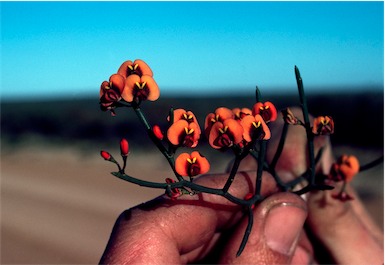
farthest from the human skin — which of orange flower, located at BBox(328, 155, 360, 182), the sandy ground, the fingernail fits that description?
the sandy ground

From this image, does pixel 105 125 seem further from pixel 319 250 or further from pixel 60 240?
pixel 319 250

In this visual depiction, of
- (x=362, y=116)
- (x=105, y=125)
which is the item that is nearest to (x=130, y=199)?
(x=362, y=116)

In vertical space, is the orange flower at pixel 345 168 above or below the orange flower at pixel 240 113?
below

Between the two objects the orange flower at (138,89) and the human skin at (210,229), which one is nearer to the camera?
the orange flower at (138,89)

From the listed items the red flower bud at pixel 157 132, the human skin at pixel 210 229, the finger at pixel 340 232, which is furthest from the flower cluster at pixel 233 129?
the finger at pixel 340 232

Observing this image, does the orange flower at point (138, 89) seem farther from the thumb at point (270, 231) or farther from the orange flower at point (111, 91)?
the thumb at point (270, 231)

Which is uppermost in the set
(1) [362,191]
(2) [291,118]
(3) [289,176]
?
(2) [291,118]
